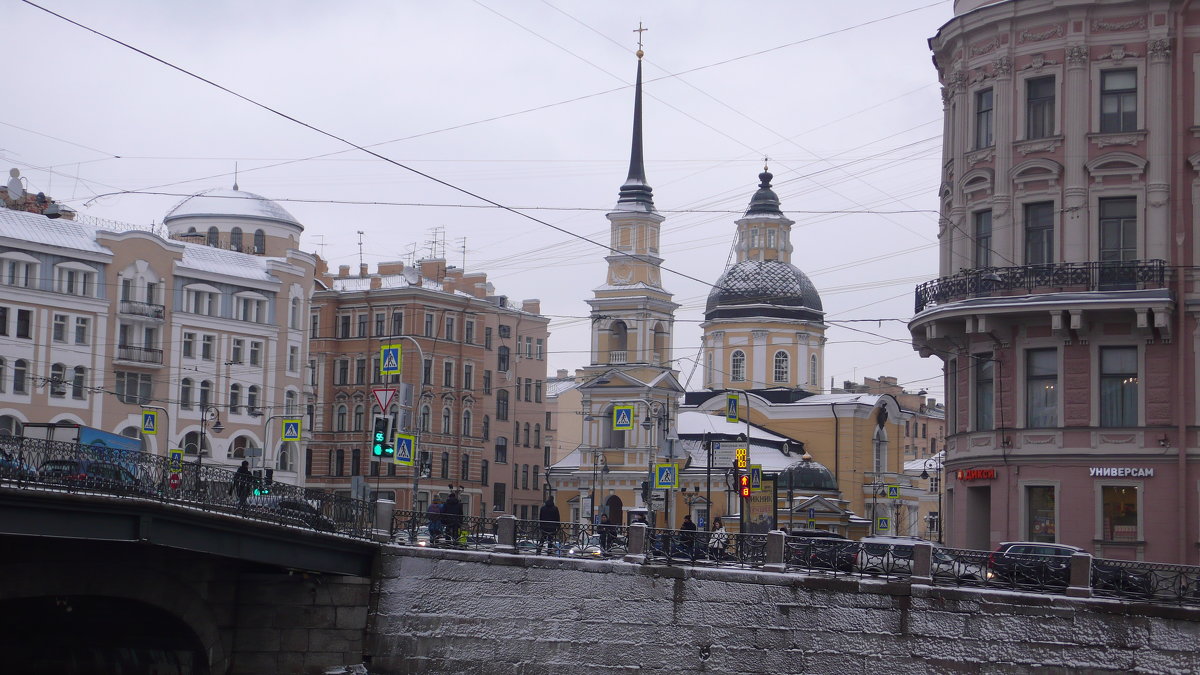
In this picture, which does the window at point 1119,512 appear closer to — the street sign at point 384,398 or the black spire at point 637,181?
the street sign at point 384,398

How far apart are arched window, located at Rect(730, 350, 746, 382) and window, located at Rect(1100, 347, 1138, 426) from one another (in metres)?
67.6

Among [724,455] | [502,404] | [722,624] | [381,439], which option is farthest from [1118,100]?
[502,404]

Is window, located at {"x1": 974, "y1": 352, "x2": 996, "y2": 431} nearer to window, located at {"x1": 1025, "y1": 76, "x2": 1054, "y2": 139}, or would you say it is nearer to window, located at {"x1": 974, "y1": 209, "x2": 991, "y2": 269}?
window, located at {"x1": 974, "y1": 209, "x2": 991, "y2": 269}

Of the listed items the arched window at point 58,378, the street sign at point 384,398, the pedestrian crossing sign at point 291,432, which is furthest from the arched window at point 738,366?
the street sign at point 384,398

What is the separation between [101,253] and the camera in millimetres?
74562

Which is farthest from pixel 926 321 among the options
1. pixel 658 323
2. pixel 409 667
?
pixel 658 323

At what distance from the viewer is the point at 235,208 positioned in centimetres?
9025

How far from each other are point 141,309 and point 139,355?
88.4 inches

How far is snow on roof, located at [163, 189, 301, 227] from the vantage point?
9006 centimetres

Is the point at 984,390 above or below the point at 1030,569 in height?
above

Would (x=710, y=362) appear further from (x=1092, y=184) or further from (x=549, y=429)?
(x=1092, y=184)

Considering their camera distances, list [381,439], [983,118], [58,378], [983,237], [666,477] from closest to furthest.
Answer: [381,439] < [983,237] < [983,118] < [666,477] < [58,378]

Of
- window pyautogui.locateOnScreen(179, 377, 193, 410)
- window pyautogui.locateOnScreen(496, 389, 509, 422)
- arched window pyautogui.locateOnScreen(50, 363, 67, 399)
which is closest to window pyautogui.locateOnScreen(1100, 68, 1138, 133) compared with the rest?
arched window pyautogui.locateOnScreen(50, 363, 67, 399)

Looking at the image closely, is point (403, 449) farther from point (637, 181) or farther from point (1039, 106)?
point (637, 181)
